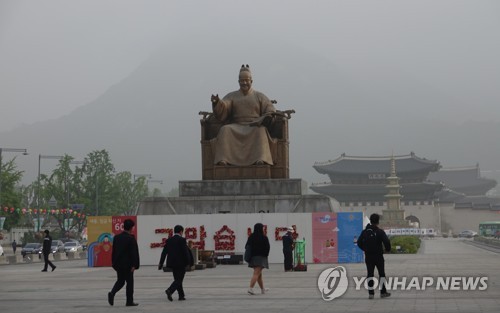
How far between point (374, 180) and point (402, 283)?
295ft

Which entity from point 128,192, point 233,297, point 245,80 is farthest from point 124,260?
point 128,192

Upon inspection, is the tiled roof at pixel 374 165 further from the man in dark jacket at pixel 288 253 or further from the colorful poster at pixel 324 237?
the man in dark jacket at pixel 288 253

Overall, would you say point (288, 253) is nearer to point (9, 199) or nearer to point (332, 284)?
point (332, 284)

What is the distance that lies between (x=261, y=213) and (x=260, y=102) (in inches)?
182

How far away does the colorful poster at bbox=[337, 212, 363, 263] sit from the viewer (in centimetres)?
2659

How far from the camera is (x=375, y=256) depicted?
1409 centimetres

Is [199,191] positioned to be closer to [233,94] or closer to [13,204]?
[233,94]

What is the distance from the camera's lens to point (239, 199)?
2831 cm

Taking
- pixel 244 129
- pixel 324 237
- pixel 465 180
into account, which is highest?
pixel 465 180

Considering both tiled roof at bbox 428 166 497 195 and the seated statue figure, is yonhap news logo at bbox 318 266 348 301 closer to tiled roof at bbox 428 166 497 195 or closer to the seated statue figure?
the seated statue figure

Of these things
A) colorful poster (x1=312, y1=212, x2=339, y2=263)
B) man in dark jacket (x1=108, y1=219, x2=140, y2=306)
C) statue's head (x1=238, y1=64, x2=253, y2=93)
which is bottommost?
Result: man in dark jacket (x1=108, y1=219, x2=140, y2=306)

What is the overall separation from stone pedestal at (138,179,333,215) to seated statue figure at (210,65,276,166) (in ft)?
2.57

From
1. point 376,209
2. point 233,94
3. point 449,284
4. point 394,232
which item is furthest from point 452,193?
point 449,284

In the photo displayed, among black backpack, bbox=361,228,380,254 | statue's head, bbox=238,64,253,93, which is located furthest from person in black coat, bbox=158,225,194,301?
statue's head, bbox=238,64,253,93
